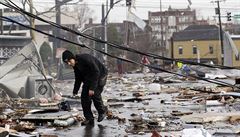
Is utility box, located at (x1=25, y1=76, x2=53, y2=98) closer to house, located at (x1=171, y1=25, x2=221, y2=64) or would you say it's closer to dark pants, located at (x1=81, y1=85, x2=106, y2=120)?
dark pants, located at (x1=81, y1=85, x2=106, y2=120)

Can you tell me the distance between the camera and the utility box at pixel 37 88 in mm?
16453

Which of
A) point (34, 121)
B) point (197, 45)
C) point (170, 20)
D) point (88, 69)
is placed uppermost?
point (170, 20)

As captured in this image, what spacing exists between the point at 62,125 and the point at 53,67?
140 feet

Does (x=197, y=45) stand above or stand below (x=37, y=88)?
below

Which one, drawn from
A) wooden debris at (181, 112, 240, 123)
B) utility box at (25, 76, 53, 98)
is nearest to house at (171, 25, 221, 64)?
utility box at (25, 76, 53, 98)

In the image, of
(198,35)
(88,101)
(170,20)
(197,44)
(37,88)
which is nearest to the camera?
(88,101)

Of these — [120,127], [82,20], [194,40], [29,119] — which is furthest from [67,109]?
[194,40]

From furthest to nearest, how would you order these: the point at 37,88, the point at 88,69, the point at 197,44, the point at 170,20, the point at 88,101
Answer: the point at 170,20
the point at 197,44
the point at 37,88
the point at 88,101
the point at 88,69

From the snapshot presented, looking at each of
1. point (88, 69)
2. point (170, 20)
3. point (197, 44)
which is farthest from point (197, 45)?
point (88, 69)

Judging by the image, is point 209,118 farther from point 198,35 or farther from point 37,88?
point 198,35

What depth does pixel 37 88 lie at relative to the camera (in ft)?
54.4

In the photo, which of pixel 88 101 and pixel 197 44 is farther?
pixel 197 44

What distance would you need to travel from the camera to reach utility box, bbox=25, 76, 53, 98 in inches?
648

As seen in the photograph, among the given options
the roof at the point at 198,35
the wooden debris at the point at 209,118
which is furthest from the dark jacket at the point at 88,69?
the roof at the point at 198,35
